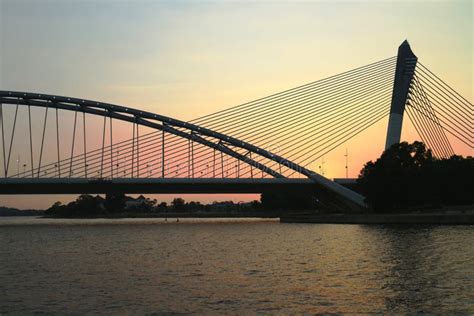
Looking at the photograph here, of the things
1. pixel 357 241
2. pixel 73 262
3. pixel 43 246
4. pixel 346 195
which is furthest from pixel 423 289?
pixel 346 195

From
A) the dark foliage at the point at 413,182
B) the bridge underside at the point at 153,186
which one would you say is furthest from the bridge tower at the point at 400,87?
the bridge underside at the point at 153,186

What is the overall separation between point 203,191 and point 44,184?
64.8 ft

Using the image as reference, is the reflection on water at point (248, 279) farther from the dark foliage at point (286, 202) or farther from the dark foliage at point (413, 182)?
the dark foliage at point (286, 202)

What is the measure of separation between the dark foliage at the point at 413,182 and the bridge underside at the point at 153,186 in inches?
439

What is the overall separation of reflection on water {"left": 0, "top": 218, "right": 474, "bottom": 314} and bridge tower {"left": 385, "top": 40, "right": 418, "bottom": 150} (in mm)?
28586

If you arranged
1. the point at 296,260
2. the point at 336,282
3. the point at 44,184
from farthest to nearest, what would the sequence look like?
the point at 44,184, the point at 296,260, the point at 336,282

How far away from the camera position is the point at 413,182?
74625mm

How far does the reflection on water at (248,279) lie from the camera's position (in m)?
21.2

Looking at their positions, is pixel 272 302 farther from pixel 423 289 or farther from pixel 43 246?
pixel 43 246

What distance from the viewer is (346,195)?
8375cm

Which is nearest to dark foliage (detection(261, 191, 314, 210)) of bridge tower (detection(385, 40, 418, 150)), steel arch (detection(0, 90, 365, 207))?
steel arch (detection(0, 90, 365, 207))

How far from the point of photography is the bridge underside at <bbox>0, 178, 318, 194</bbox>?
78319 millimetres

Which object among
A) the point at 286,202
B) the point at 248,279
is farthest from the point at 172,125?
the point at 286,202

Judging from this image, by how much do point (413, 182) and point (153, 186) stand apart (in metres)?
29.8
